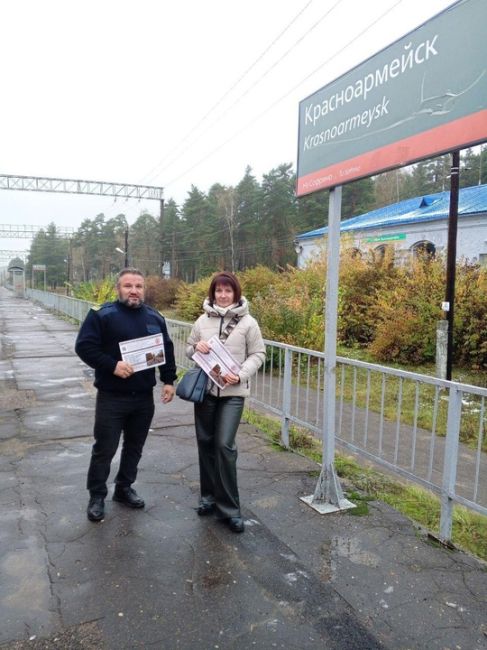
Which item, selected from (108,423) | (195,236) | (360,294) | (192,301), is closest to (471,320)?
(360,294)

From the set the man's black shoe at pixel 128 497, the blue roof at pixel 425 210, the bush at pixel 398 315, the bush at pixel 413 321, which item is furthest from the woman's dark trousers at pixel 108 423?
the blue roof at pixel 425 210

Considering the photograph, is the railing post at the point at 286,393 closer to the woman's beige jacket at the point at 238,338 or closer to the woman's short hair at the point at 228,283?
the woman's beige jacket at the point at 238,338

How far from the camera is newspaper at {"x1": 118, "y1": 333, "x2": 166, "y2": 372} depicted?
3.46 m

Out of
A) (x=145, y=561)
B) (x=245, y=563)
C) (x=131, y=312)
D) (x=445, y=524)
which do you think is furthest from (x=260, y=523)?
(x=131, y=312)

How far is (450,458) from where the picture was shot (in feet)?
10.5

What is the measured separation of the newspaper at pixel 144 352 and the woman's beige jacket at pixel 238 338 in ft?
0.74

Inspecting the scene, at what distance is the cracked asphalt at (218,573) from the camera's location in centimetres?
240

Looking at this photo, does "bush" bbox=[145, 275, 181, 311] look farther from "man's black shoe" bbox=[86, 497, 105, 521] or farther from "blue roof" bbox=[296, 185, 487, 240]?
"man's black shoe" bbox=[86, 497, 105, 521]

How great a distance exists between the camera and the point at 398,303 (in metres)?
11.4

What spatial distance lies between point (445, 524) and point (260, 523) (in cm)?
124

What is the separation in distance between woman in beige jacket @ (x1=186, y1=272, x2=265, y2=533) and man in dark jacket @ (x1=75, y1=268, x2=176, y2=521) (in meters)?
0.40

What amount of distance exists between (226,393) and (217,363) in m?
0.22

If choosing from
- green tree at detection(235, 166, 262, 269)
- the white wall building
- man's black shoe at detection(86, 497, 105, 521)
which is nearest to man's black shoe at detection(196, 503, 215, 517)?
man's black shoe at detection(86, 497, 105, 521)

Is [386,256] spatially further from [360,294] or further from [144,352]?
[144,352]
